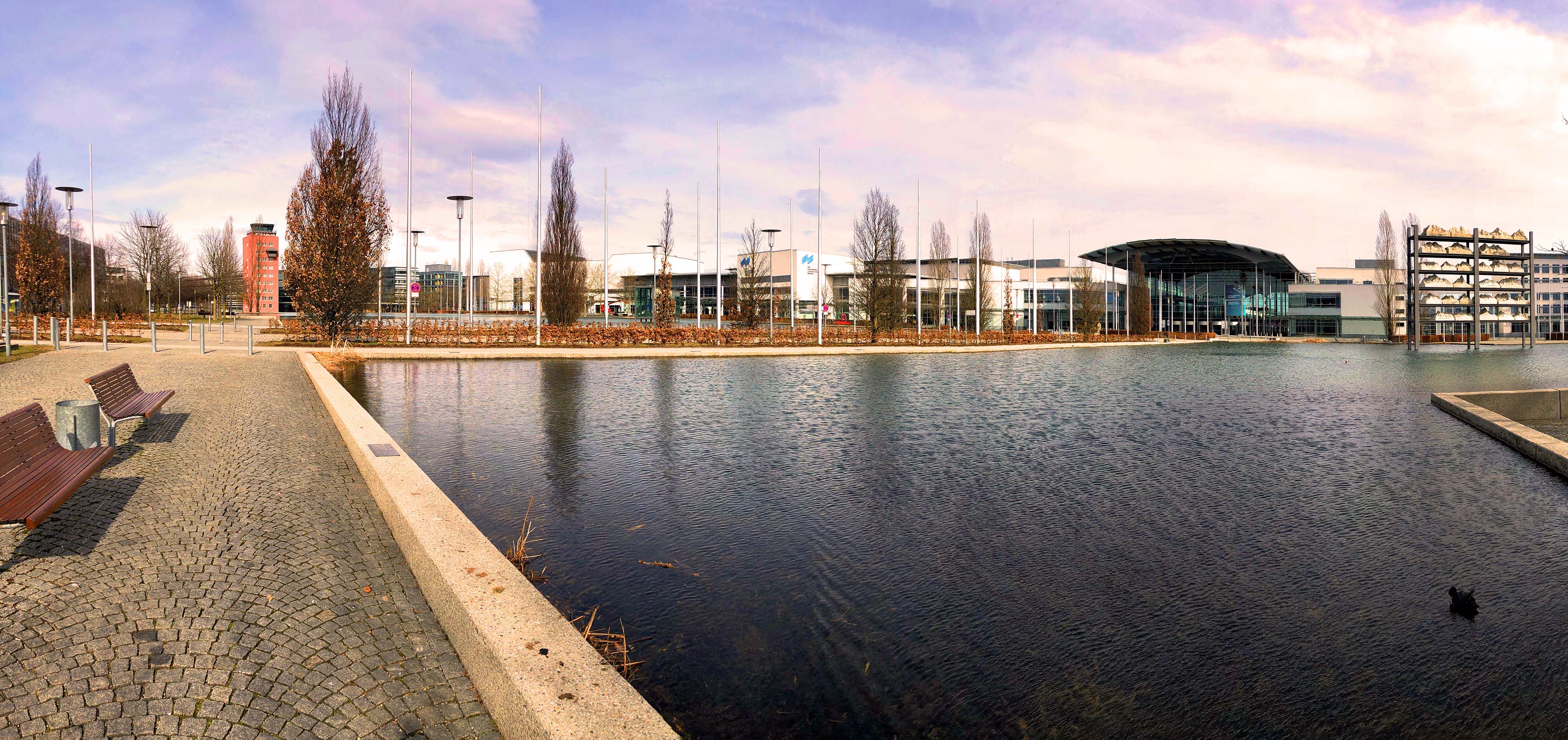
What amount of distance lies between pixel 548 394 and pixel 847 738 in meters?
14.1

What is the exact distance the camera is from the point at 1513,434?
1170 centimetres

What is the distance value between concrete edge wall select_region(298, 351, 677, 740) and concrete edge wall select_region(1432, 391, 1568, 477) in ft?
35.4

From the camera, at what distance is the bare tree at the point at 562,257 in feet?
141

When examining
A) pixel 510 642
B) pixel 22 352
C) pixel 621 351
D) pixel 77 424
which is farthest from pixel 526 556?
pixel 22 352

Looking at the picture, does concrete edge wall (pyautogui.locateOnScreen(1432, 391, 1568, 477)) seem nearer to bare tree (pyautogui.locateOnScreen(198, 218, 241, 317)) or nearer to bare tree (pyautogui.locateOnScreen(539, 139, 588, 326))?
bare tree (pyautogui.locateOnScreen(539, 139, 588, 326))

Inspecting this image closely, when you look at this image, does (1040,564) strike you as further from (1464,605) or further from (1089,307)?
(1089,307)

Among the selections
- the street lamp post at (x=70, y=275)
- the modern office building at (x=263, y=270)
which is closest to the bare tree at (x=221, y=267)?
the street lamp post at (x=70, y=275)

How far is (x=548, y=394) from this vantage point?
666 inches

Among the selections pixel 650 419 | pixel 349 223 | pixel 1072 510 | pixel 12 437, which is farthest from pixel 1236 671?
pixel 349 223

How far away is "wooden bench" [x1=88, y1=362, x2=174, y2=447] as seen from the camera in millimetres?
9617

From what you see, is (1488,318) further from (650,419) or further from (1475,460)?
(650,419)

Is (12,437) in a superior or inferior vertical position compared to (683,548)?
superior

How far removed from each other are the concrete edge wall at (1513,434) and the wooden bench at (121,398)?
15.4m

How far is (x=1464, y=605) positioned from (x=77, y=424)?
11.0 meters
